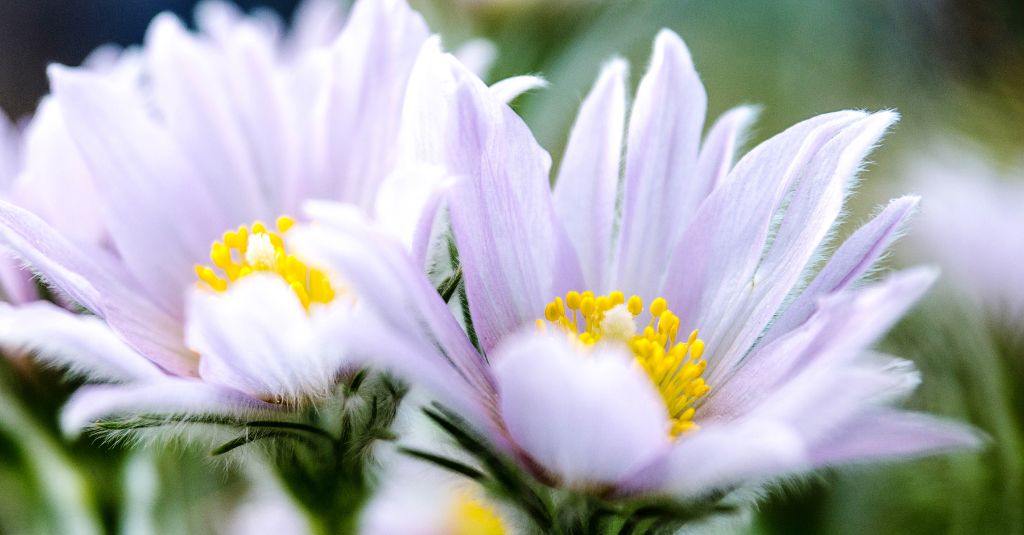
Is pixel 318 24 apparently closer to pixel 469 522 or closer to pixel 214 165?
pixel 214 165

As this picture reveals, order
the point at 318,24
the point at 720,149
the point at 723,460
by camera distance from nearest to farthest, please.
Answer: the point at 723,460, the point at 720,149, the point at 318,24

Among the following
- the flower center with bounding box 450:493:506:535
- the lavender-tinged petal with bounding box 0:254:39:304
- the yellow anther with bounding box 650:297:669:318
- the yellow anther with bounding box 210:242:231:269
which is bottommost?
the flower center with bounding box 450:493:506:535

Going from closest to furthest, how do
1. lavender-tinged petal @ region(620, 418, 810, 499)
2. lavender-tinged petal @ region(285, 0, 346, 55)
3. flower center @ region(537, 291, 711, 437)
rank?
lavender-tinged petal @ region(620, 418, 810, 499) → flower center @ region(537, 291, 711, 437) → lavender-tinged petal @ region(285, 0, 346, 55)

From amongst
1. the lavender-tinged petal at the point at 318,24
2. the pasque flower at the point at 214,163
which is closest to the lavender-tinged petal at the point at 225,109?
the pasque flower at the point at 214,163

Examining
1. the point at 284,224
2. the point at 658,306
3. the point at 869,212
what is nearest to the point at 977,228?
the point at 869,212

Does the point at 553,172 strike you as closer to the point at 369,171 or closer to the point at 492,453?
the point at 369,171

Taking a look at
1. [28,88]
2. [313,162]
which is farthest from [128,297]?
[28,88]

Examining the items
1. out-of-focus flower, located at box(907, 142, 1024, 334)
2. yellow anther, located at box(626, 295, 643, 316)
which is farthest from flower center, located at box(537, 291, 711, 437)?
out-of-focus flower, located at box(907, 142, 1024, 334)

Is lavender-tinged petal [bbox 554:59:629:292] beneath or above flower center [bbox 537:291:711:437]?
above

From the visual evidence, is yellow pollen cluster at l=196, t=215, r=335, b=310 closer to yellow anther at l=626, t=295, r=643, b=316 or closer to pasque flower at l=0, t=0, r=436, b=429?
pasque flower at l=0, t=0, r=436, b=429
